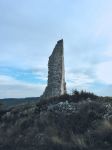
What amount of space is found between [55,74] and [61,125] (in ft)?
47.2

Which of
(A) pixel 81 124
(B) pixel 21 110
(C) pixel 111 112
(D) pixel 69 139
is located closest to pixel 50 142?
(D) pixel 69 139

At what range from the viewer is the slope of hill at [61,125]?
18.8m

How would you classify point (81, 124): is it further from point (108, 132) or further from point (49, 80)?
point (49, 80)

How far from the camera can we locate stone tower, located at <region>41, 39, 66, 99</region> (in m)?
35.2

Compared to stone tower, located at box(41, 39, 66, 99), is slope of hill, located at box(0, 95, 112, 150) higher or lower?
lower

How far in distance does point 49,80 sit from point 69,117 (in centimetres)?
1339

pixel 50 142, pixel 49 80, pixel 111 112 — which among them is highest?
pixel 49 80

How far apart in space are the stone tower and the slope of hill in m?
8.93

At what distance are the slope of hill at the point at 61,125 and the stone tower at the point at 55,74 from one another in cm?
893

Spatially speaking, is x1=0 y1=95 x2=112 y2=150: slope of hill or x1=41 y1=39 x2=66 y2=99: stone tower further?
x1=41 y1=39 x2=66 y2=99: stone tower

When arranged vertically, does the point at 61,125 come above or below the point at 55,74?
below

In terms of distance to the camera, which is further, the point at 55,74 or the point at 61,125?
the point at 55,74

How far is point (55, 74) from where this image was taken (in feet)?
116

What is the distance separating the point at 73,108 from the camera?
76.3 feet
